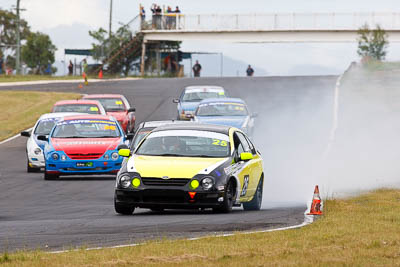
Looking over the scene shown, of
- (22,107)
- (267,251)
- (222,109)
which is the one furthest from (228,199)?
(22,107)

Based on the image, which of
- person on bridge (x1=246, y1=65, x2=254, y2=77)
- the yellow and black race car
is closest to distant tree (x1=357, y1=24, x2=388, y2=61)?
person on bridge (x1=246, y1=65, x2=254, y2=77)

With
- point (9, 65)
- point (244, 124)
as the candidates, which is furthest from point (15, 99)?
point (9, 65)

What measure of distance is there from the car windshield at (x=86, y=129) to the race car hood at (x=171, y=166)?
28.0ft

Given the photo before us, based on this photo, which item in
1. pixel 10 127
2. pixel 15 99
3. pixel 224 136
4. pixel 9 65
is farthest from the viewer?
pixel 9 65

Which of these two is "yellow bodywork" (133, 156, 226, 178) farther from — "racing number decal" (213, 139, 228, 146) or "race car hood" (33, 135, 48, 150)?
"race car hood" (33, 135, 48, 150)

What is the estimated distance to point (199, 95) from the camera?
38.8 m

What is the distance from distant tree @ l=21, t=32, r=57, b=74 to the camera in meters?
106

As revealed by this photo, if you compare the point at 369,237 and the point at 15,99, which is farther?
the point at 15,99

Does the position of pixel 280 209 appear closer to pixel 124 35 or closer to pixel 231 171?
pixel 231 171

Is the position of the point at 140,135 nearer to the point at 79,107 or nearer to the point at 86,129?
the point at 86,129

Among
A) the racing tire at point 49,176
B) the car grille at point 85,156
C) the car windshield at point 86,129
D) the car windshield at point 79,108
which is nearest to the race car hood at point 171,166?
the car grille at point 85,156

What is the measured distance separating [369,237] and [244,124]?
59.7ft

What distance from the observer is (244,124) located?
29.5m

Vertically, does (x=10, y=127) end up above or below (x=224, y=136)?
below
